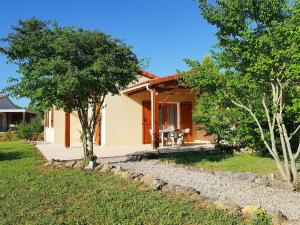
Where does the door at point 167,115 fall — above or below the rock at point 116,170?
above

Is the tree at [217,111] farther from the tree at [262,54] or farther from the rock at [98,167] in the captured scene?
the rock at [98,167]

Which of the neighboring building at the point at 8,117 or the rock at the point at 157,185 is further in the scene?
the neighboring building at the point at 8,117

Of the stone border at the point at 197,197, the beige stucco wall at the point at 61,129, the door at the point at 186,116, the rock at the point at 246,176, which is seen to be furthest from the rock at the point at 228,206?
the beige stucco wall at the point at 61,129

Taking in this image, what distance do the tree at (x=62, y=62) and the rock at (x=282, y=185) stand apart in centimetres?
466

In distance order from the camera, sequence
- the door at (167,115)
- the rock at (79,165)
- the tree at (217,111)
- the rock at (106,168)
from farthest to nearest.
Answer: the door at (167,115), the rock at (79,165), the rock at (106,168), the tree at (217,111)

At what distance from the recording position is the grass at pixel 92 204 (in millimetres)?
5066

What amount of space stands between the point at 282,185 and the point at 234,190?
1091 mm

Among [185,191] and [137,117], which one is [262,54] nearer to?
[185,191]

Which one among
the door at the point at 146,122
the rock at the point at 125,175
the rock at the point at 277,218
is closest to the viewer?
the rock at the point at 277,218

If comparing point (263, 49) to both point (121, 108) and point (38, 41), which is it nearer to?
point (38, 41)

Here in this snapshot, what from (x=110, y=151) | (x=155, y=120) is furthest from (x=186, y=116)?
(x=110, y=151)

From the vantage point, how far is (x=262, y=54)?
7.06 metres

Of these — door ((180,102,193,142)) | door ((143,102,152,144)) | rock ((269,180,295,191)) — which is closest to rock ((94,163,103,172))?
rock ((269,180,295,191))

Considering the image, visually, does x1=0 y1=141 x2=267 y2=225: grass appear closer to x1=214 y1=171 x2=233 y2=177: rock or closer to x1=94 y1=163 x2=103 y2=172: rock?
x1=94 y1=163 x2=103 y2=172: rock
